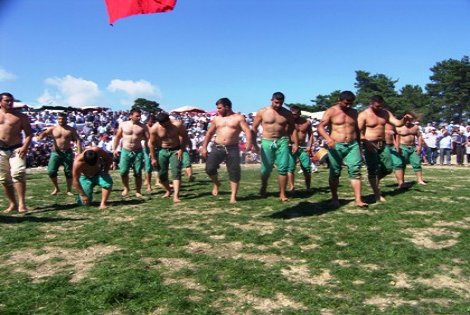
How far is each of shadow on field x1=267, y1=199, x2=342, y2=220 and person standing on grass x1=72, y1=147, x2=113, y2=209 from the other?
319cm

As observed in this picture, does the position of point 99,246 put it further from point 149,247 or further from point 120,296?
point 120,296

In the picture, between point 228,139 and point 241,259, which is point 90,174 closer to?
point 228,139

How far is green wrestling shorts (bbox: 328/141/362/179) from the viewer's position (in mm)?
7234

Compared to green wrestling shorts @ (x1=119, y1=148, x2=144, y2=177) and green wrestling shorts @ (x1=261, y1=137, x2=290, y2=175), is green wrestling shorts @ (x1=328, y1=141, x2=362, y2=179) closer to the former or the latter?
green wrestling shorts @ (x1=261, y1=137, x2=290, y2=175)

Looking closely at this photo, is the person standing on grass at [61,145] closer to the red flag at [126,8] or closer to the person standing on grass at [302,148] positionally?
the person standing on grass at [302,148]

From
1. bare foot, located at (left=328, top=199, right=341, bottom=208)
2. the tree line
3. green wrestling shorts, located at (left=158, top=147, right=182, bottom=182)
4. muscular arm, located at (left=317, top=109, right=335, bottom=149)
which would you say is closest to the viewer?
muscular arm, located at (left=317, top=109, right=335, bottom=149)

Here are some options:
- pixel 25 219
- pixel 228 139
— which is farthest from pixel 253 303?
pixel 228 139

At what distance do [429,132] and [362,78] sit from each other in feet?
163

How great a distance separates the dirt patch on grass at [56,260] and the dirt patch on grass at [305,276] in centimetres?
197

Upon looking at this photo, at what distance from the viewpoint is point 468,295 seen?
368cm

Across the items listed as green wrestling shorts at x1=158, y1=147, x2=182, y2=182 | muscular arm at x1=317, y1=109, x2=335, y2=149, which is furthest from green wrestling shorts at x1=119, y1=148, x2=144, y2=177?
muscular arm at x1=317, y1=109, x2=335, y2=149

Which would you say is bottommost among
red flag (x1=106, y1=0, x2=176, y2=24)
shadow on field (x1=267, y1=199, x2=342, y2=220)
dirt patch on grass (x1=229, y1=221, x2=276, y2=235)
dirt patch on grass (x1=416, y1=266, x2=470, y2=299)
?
dirt patch on grass (x1=416, y1=266, x2=470, y2=299)

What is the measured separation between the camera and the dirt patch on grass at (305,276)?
13.2 ft

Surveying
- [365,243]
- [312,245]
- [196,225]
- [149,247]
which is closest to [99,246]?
[149,247]
